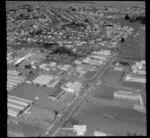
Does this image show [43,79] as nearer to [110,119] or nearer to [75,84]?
[75,84]

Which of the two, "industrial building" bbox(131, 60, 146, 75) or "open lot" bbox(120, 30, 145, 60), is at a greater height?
"open lot" bbox(120, 30, 145, 60)

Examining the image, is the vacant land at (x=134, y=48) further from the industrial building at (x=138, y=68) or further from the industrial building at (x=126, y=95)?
the industrial building at (x=126, y=95)

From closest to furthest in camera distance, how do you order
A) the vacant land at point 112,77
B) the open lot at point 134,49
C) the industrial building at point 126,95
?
1. the industrial building at point 126,95
2. the vacant land at point 112,77
3. the open lot at point 134,49

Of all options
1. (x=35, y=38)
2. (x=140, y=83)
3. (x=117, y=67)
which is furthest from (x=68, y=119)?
(x=35, y=38)

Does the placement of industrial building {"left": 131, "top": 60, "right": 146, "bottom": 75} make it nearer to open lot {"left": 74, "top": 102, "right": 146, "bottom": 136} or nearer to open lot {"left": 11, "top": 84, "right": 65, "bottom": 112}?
open lot {"left": 74, "top": 102, "right": 146, "bottom": 136}

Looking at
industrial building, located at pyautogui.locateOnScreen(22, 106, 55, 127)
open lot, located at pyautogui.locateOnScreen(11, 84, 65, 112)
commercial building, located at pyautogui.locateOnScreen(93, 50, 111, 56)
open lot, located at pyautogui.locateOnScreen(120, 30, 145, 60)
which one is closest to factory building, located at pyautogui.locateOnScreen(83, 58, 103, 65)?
commercial building, located at pyautogui.locateOnScreen(93, 50, 111, 56)

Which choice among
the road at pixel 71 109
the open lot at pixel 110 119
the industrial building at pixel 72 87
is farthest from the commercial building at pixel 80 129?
the industrial building at pixel 72 87

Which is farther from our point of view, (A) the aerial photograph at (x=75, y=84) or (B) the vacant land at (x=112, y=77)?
(B) the vacant land at (x=112, y=77)
